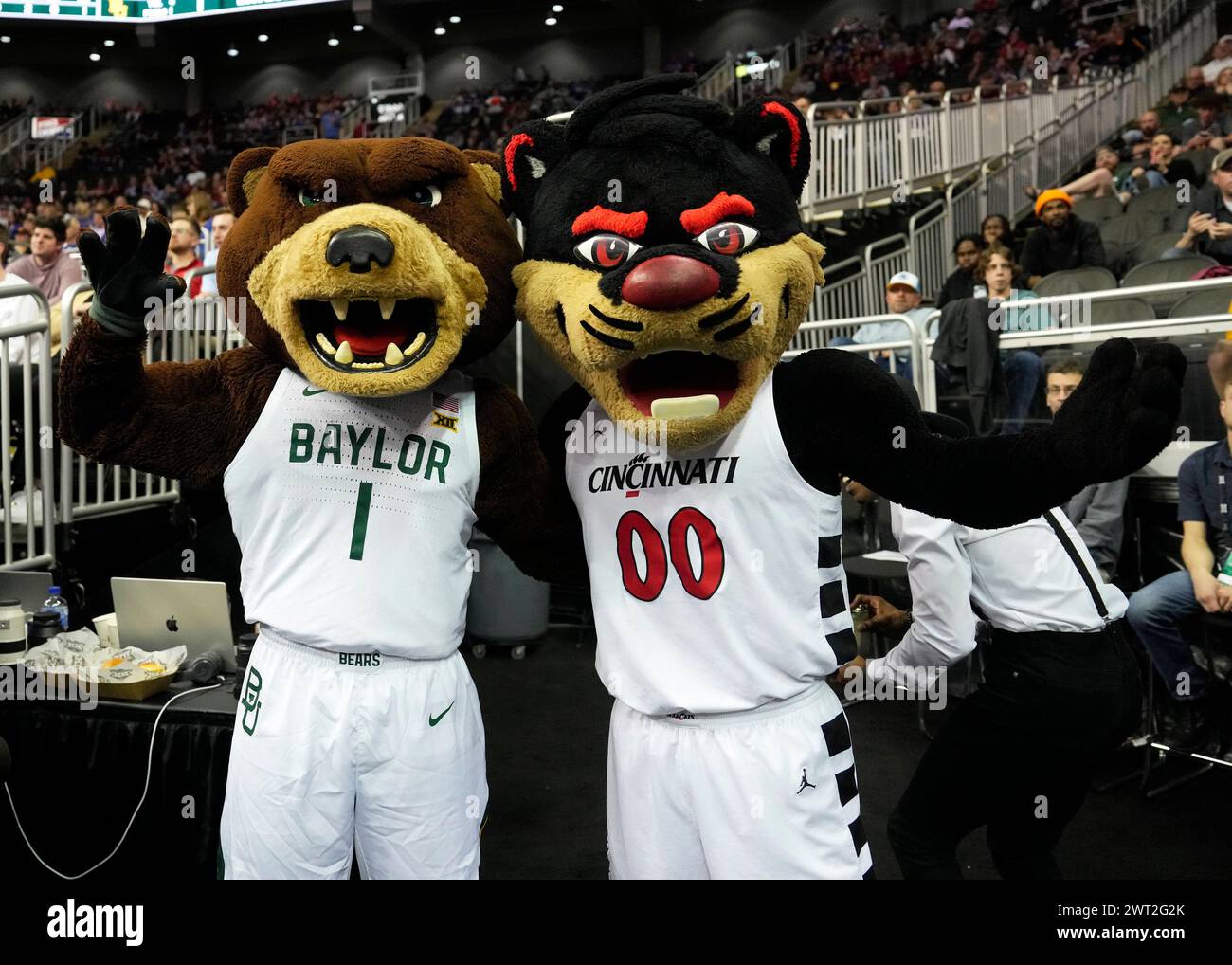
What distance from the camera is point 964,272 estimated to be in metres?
7.50

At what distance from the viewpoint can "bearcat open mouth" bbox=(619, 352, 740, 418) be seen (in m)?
1.65

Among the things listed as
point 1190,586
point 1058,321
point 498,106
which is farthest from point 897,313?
point 498,106

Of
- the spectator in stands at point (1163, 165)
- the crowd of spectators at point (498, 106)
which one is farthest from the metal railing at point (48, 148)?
the spectator in stands at point (1163, 165)

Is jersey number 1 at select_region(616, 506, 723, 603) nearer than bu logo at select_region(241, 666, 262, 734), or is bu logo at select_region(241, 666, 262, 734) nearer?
jersey number 1 at select_region(616, 506, 723, 603)

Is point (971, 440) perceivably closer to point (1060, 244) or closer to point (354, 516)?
point (354, 516)

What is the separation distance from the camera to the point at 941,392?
234 inches

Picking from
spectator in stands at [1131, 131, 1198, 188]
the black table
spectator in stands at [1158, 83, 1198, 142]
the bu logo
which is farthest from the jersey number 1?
spectator in stands at [1158, 83, 1198, 142]

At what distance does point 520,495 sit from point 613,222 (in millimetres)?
593

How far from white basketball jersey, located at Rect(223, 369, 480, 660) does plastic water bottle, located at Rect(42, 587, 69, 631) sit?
5.75 ft

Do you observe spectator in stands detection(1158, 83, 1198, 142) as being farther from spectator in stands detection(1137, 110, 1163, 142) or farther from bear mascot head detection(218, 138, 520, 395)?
bear mascot head detection(218, 138, 520, 395)

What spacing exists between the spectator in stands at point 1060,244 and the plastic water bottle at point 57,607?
6.98 meters

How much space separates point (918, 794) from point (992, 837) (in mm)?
280

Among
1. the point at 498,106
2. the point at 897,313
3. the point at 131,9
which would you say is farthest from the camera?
the point at 498,106
